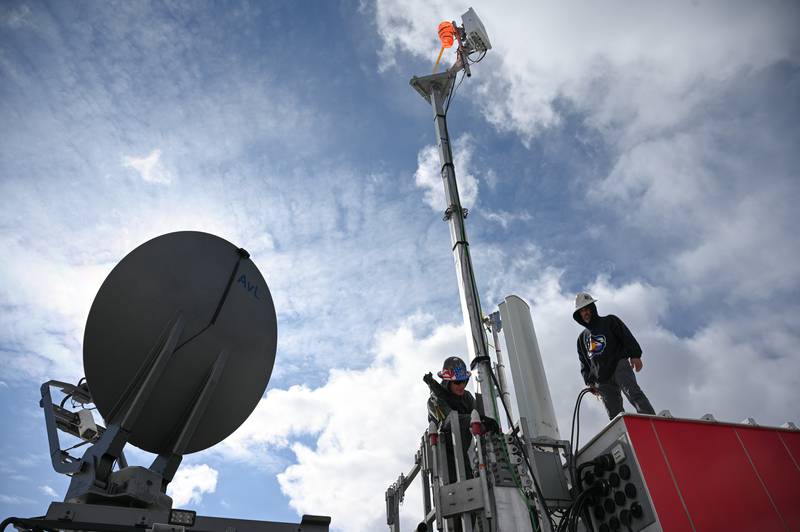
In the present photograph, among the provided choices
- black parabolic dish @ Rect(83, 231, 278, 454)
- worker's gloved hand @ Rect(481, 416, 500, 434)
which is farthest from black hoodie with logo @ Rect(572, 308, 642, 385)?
black parabolic dish @ Rect(83, 231, 278, 454)

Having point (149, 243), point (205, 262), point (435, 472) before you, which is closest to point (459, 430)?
point (435, 472)

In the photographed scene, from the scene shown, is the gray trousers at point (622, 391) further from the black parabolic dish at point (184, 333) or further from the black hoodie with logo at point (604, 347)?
the black parabolic dish at point (184, 333)

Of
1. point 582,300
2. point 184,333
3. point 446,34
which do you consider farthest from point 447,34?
point 184,333

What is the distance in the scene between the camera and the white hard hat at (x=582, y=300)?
6.59m

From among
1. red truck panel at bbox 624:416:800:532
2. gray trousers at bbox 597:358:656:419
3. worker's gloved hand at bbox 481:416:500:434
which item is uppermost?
gray trousers at bbox 597:358:656:419

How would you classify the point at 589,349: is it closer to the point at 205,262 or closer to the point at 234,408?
the point at 234,408

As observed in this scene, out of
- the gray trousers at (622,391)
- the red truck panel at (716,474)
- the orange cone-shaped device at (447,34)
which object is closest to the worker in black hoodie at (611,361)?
the gray trousers at (622,391)

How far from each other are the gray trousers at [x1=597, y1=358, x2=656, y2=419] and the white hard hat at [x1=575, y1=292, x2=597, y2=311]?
Answer: 86 centimetres

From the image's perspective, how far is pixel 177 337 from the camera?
475 cm

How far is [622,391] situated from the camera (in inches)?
236

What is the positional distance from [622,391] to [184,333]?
4.99 meters

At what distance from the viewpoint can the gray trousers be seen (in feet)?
19.2

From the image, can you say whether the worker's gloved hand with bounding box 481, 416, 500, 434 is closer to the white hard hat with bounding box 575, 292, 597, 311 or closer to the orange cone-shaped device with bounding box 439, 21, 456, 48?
the white hard hat with bounding box 575, 292, 597, 311

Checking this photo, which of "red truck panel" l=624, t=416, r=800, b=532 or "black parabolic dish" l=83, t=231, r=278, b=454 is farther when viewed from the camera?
"black parabolic dish" l=83, t=231, r=278, b=454
